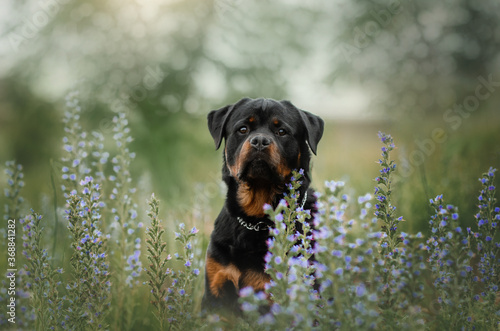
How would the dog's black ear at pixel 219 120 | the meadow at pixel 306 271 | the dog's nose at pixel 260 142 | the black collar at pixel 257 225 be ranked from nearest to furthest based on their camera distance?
the meadow at pixel 306 271, the dog's nose at pixel 260 142, the black collar at pixel 257 225, the dog's black ear at pixel 219 120

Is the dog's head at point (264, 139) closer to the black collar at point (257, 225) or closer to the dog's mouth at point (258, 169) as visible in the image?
the dog's mouth at point (258, 169)

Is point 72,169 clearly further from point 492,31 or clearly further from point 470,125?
point 492,31

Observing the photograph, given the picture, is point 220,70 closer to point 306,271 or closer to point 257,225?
point 257,225

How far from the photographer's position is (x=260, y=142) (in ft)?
9.13

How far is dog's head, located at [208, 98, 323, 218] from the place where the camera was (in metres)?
2.83

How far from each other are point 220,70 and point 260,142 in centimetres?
521

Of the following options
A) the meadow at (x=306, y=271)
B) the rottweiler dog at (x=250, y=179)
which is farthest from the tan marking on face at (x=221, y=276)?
the meadow at (x=306, y=271)

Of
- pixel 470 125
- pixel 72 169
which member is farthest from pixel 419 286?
pixel 470 125

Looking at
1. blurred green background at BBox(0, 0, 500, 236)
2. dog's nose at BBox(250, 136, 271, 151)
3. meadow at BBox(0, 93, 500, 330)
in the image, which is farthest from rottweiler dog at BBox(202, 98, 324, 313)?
blurred green background at BBox(0, 0, 500, 236)

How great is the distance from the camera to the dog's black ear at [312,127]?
119 inches

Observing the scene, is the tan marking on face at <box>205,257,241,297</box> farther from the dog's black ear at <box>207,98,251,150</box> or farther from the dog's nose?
the dog's black ear at <box>207,98,251,150</box>

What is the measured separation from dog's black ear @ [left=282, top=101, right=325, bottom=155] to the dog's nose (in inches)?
14.2

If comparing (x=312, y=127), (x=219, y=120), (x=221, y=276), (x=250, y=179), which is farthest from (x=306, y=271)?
(x=219, y=120)

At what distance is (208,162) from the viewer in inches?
324
